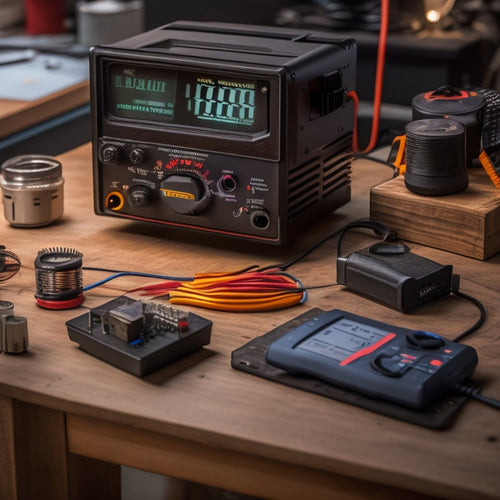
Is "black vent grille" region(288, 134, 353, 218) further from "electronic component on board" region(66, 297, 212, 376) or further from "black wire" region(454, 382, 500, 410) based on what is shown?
"black wire" region(454, 382, 500, 410)

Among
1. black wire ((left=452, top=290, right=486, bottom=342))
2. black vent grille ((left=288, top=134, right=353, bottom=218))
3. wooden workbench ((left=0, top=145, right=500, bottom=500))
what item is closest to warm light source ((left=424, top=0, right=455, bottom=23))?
black vent grille ((left=288, top=134, right=353, bottom=218))

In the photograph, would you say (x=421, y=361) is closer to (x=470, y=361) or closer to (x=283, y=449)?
(x=470, y=361)

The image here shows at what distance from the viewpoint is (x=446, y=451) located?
953 mm

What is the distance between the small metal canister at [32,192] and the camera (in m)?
1.52

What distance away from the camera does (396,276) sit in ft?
4.17

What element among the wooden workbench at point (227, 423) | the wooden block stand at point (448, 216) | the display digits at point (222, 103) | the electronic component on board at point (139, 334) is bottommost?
the wooden workbench at point (227, 423)

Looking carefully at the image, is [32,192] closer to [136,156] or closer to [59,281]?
[136,156]

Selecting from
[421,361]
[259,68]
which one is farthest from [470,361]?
[259,68]

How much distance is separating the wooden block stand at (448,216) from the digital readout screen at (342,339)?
34cm

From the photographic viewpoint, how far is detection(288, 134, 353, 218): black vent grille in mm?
1412

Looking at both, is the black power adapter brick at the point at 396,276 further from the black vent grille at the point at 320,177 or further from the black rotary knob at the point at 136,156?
the black rotary knob at the point at 136,156

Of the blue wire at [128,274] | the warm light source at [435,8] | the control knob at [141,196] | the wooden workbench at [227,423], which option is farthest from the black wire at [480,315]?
the warm light source at [435,8]

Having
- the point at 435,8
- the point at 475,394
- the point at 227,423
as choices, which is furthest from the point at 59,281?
the point at 435,8

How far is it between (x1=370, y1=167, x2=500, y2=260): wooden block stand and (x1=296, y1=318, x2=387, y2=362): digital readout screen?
1.11ft
